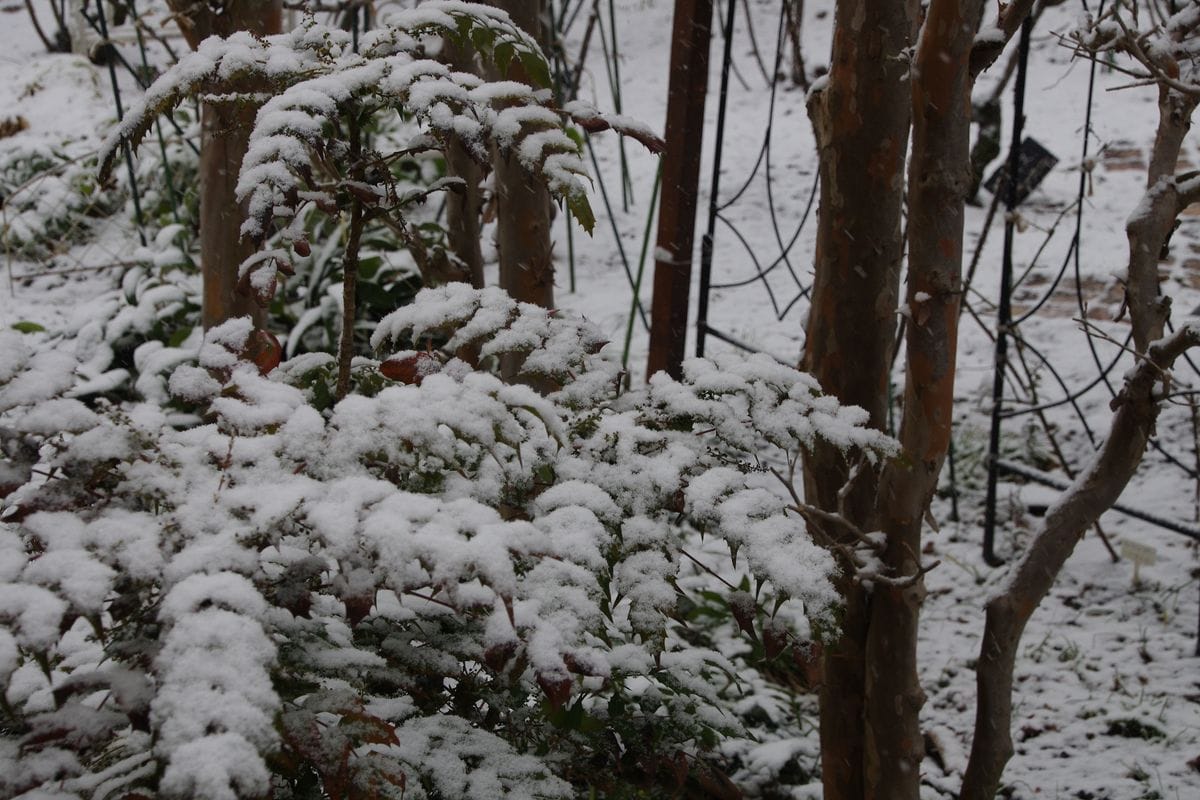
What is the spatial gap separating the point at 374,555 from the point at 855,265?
87 cm

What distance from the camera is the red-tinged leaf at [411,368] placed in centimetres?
119

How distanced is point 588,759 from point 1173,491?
1.90 meters

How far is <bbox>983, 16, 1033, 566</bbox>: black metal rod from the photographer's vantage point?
2.26 meters

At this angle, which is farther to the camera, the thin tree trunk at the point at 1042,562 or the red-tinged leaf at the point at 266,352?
the thin tree trunk at the point at 1042,562

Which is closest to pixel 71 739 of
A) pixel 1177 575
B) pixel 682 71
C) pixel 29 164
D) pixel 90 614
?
pixel 90 614

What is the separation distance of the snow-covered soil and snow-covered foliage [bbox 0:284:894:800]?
0.70 metres

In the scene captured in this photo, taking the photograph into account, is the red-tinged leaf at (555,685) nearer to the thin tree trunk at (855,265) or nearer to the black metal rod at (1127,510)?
the thin tree trunk at (855,265)

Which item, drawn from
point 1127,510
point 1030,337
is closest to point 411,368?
point 1127,510

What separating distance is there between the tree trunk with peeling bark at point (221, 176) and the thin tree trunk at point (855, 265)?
1082 mm

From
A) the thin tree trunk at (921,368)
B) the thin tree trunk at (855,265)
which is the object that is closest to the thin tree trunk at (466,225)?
the thin tree trunk at (855,265)

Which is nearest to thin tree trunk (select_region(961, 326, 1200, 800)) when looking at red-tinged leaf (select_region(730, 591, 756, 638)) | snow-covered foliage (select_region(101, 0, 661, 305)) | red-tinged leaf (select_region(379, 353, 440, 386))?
red-tinged leaf (select_region(730, 591, 756, 638))

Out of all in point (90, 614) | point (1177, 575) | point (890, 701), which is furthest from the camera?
point (1177, 575)

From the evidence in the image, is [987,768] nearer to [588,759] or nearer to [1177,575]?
[588,759]

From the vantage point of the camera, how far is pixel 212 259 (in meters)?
2.18
